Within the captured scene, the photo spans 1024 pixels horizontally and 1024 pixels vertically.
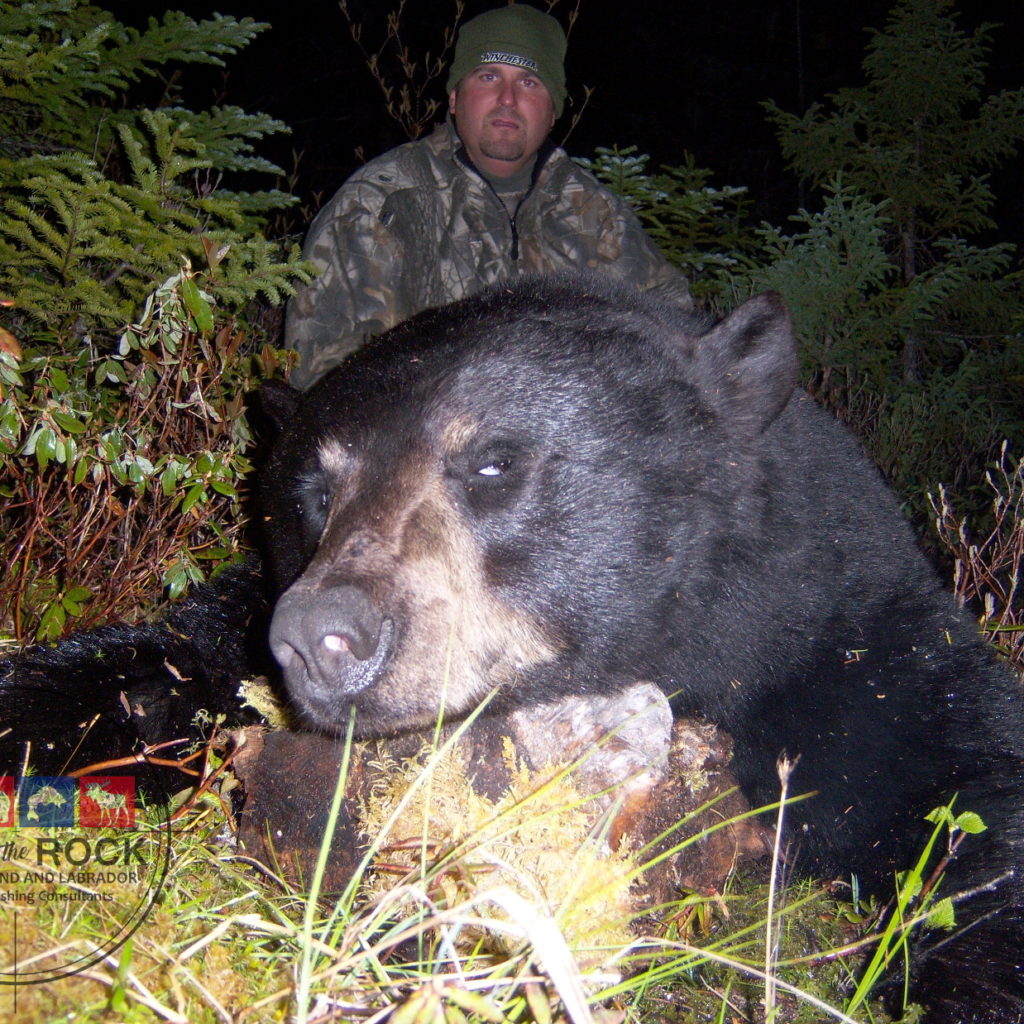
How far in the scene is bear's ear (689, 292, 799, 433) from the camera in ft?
7.39

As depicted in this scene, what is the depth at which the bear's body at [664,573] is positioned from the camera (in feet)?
6.40

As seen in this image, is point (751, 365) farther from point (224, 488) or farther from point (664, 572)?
point (224, 488)

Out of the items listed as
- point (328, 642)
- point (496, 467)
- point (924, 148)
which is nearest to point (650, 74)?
point (924, 148)

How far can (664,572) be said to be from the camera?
2105 millimetres

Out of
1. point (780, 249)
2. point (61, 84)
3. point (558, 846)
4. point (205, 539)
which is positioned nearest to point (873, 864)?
point (558, 846)

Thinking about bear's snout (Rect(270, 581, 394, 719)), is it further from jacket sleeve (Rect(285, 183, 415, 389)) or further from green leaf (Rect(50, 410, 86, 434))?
jacket sleeve (Rect(285, 183, 415, 389))

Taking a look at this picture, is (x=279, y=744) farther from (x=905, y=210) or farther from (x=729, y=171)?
(x=729, y=171)

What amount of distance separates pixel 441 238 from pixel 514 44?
1.31 meters

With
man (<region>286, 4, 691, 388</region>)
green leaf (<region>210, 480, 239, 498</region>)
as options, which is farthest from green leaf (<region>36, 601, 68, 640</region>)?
man (<region>286, 4, 691, 388</region>)

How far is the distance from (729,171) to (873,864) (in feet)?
49.7

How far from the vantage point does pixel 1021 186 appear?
42.9ft

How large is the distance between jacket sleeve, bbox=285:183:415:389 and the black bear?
2.01m

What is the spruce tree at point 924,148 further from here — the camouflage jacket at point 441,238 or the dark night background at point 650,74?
the dark night background at point 650,74

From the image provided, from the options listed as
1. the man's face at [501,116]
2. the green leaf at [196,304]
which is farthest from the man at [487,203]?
the green leaf at [196,304]
